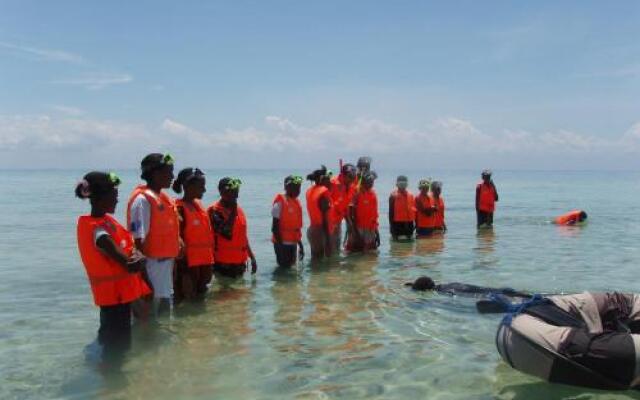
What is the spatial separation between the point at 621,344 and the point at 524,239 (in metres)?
13.2

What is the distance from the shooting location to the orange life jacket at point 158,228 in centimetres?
666

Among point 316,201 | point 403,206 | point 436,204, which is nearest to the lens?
point 316,201

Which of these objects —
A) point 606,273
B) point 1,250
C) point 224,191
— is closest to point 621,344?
point 224,191

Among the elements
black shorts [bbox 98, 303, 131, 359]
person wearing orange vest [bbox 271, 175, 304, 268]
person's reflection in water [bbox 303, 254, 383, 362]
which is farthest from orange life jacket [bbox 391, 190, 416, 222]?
black shorts [bbox 98, 303, 131, 359]

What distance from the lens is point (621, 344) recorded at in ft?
16.4

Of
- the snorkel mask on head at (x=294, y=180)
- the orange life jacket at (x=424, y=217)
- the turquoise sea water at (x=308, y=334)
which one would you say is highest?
the snorkel mask on head at (x=294, y=180)

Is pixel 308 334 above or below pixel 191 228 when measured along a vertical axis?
below

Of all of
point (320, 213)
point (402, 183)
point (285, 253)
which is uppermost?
point (402, 183)

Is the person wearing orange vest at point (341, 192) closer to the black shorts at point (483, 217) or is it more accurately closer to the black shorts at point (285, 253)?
the black shorts at point (285, 253)

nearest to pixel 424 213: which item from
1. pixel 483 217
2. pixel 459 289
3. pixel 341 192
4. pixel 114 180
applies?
pixel 483 217

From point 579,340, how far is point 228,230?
213 inches

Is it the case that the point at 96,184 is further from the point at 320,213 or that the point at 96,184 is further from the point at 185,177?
the point at 320,213

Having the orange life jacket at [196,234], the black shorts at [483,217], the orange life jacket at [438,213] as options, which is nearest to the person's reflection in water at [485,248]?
the black shorts at [483,217]

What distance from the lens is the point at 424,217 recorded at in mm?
16625
